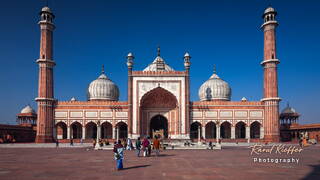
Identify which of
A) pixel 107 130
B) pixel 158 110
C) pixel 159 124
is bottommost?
pixel 107 130

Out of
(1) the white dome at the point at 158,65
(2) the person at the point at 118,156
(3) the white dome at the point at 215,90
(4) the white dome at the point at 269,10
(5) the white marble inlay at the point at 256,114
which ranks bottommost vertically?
(2) the person at the point at 118,156

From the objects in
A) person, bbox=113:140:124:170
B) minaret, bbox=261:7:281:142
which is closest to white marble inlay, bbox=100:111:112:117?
minaret, bbox=261:7:281:142

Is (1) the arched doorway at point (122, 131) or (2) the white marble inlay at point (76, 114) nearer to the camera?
(2) the white marble inlay at point (76, 114)

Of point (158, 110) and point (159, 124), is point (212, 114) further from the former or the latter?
point (159, 124)

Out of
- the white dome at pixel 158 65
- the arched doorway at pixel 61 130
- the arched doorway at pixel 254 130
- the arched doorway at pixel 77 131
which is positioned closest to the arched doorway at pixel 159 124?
the white dome at pixel 158 65

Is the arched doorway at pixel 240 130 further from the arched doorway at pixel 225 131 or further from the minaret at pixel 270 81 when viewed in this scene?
the minaret at pixel 270 81

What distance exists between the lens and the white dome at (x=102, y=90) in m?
43.2

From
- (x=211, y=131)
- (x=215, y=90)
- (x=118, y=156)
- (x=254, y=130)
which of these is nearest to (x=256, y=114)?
(x=254, y=130)

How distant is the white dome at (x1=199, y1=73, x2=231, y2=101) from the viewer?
44281 mm

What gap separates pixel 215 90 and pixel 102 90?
1616cm

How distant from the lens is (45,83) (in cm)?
3572

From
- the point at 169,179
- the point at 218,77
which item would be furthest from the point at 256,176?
the point at 218,77

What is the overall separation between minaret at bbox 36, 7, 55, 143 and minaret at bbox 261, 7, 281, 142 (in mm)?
25201

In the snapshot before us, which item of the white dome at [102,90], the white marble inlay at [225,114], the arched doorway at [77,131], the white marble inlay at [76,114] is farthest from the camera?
the white dome at [102,90]
